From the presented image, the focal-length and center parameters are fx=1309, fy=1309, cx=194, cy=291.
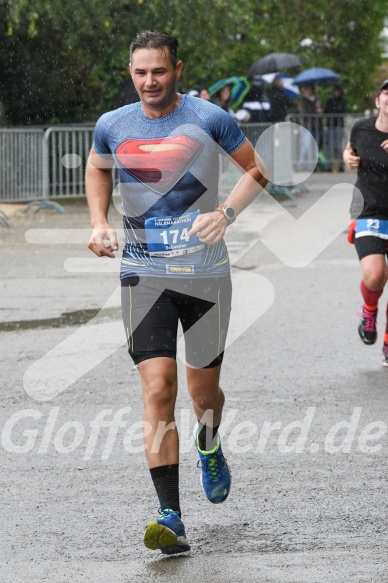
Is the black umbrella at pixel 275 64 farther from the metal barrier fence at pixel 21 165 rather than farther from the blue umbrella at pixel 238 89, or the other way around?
the metal barrier fence at pixel 21 165

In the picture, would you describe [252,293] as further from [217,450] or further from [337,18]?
[337,18]

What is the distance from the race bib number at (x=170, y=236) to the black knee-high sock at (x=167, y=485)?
871 millimetres

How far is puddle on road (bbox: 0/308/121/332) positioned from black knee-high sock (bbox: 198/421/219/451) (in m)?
4.70

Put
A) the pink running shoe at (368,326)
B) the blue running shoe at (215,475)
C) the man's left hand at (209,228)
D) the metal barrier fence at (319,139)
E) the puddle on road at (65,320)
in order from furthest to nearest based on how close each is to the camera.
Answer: the metal barrier fence at (319,139), the puddle on road at (65,320), the pink running shoe at (368,326), the blue running shoe at (215,475), the man's left hand at (209,228)

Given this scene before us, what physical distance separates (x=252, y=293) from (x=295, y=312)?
96 cm

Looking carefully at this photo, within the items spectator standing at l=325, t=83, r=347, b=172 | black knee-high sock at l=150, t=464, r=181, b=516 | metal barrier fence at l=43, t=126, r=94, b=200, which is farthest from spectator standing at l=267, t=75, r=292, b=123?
black knee-high sock at l=150, t=464, r=181, b=516

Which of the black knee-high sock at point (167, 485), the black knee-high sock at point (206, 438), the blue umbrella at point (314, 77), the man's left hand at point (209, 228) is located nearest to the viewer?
the black knee-high sock at point (167, 485)

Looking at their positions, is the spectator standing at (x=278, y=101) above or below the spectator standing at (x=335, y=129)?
above

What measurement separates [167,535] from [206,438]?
954 mm

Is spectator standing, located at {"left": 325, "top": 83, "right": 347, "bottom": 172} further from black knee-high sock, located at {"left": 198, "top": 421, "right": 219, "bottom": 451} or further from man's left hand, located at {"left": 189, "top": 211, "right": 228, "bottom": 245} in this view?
man's left hand, located at {"left": 189, "top": 211, "right": 228, "bottom": 245}

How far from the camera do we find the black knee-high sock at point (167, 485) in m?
5.09

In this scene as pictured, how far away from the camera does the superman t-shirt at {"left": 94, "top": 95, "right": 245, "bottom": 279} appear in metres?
5.33

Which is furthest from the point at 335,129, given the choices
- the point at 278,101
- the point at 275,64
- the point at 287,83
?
the point at 278,101

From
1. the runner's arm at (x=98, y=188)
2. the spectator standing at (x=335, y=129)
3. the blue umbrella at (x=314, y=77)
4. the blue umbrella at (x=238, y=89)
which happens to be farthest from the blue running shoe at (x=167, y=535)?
the blue umbrella at (x=314, y=77)
